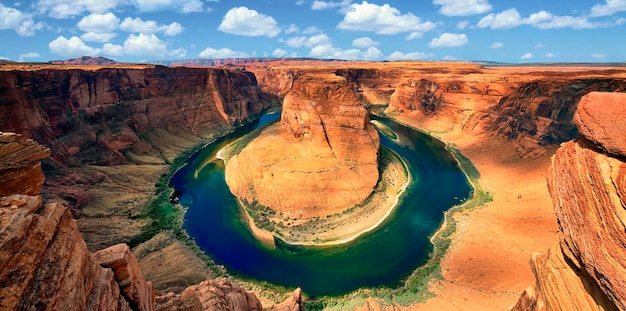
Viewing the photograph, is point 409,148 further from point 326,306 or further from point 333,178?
point 326,306

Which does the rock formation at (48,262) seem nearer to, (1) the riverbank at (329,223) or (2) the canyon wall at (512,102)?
(1) the riverbank at (329,223)

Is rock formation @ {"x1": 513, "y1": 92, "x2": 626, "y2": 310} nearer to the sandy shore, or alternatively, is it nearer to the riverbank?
the sandy shore

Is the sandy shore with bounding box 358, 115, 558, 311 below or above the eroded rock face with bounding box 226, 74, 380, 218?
below

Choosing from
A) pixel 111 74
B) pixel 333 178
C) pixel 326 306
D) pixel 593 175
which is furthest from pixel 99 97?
pixel 593 175

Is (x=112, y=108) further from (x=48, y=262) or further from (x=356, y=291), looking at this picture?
(x=48, y=262)

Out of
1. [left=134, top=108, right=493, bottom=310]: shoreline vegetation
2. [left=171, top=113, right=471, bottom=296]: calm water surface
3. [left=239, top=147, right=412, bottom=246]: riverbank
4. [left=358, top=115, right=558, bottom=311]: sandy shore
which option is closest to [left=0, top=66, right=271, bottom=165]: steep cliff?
[left=134, top=108, right=493, bottom=310]: shoreline vegetation

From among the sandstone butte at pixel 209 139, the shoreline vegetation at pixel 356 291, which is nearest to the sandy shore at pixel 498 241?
the sandstone butte at pixel 209 139
